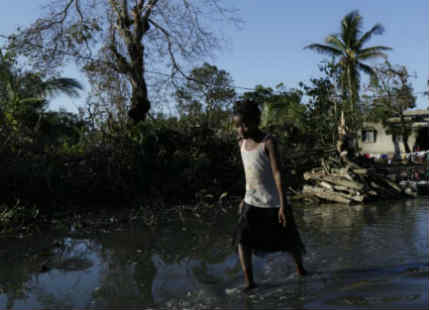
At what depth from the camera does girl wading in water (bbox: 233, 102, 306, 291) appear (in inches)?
156

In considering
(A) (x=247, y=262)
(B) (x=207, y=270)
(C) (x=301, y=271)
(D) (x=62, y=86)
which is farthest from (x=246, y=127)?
(D) (x=62, y=86)

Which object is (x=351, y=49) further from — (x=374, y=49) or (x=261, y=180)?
(x=261, y=180)

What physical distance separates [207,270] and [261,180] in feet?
5.30

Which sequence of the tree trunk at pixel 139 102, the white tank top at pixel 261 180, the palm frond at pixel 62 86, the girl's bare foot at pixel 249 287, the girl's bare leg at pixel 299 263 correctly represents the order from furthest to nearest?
the palm frond at pixel 62 86
the tree trunk at pixel 139 102
the girl's bare leg at pixel 299 263
the girl's bare foot at pixel 249 287
the white tank top at pixel 261 180

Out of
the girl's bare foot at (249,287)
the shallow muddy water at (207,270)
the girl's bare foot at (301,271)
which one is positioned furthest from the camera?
the girl's bare foot at (301,271)

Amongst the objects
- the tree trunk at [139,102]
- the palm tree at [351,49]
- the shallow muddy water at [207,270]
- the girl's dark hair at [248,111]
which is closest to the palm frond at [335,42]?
the palm tree at [351,49]

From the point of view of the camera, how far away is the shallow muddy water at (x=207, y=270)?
3.85m

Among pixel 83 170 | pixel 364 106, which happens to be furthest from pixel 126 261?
pixel 364 106

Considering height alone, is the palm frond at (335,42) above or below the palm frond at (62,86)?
above

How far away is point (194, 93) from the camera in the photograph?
17094 millimetres

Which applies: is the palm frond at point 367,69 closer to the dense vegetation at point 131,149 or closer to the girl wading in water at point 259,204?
the dense vegetation at point 131,149

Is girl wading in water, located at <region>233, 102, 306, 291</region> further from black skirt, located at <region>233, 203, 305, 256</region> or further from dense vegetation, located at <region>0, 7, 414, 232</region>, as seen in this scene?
dense vegetation, located at <region>0, 7, 414, 232</region>

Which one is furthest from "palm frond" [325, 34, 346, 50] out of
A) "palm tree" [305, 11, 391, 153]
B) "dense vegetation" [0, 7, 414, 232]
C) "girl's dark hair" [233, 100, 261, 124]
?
"girl's dark hair" [233, 100, 261, 124]

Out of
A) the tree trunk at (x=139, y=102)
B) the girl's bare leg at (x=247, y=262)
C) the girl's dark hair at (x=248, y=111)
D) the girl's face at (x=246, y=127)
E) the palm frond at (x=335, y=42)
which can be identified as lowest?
the girl's bare leg at (x=247, y=262)
